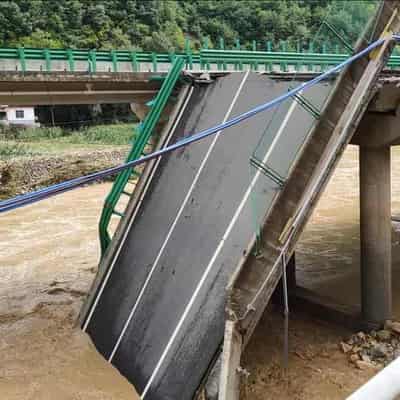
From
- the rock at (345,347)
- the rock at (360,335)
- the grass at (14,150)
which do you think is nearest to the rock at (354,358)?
the rock at (345,347)

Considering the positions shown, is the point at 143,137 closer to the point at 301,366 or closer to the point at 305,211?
the point at 305,211

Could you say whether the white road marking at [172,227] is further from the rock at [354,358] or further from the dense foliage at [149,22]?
the dense foliage at [149,22]

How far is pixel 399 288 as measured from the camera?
39.2 feet


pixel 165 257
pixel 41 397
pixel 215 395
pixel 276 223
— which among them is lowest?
pixel 41 397

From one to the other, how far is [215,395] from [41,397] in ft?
10.1

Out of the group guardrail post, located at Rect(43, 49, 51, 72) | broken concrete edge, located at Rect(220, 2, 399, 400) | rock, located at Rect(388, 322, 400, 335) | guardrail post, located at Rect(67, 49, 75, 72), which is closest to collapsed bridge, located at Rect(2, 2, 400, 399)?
broken concrete edge, located at Rect(220, 2, 399, 400)

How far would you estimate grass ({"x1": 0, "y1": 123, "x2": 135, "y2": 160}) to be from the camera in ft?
109

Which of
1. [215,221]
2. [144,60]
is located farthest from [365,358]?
[144,60]

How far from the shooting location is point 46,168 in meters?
30.7

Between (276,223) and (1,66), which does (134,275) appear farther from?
(1,66)

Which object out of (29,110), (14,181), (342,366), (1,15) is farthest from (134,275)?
(1,15)

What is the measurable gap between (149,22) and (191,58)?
58030 millimetres

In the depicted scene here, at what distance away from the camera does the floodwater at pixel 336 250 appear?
12.5 m

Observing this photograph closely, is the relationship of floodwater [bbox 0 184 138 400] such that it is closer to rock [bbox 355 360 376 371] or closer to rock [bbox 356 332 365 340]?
rock [bbox 355 360 376 371]
